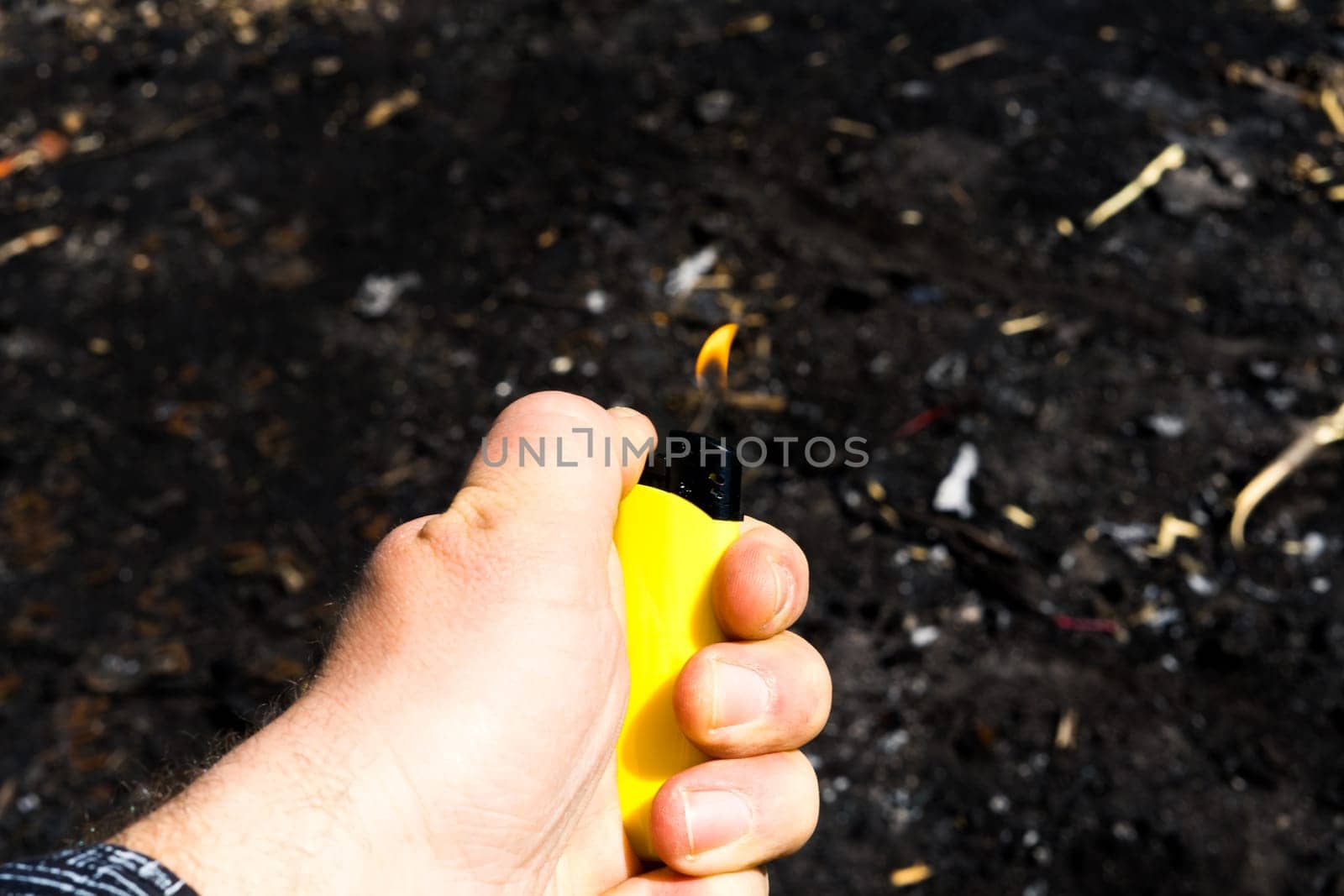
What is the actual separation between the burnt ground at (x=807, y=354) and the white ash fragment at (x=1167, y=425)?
1.0 inches

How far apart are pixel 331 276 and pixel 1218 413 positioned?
3.22 m

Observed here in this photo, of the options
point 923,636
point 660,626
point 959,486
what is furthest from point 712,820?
point 959,486

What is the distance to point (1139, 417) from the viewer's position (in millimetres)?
3359

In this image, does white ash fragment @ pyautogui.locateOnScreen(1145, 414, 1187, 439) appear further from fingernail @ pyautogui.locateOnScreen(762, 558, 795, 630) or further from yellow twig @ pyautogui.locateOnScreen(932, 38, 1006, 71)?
fingernail @ pyautogui.locateOnScreen(762, 558, 795, 630)

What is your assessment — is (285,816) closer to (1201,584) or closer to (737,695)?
(737,695)

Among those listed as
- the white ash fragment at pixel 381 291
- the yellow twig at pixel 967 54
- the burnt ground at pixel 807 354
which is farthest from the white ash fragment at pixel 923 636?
the yellow twig at pixel 967 54

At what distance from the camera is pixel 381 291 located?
392cm

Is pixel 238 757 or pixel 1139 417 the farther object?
pixel 1139 417

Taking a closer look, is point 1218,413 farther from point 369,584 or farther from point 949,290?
point 369,584

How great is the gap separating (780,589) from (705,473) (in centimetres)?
25

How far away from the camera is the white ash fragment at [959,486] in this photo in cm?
320

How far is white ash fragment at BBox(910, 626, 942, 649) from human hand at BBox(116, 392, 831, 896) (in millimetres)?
1130

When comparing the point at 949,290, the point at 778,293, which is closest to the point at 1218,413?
the point at 949,290

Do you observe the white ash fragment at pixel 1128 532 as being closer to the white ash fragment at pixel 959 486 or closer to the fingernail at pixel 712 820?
the white ash fragment at pixel 959 486
